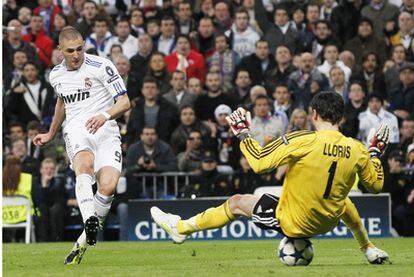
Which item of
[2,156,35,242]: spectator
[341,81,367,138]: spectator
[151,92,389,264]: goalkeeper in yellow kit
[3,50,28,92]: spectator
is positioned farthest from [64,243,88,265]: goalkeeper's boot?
[3,50,28,92]: spectator

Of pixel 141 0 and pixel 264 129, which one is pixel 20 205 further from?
pixel 141 0

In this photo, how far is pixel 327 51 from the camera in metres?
23.1

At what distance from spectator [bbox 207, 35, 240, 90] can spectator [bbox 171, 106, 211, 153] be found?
1.73 meters

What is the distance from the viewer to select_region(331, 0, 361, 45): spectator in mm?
Answer: 24766

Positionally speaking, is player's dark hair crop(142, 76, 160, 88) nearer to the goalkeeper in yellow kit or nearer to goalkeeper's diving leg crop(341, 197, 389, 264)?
goalkeeper's diving leg crop(341, 197, 389, 264)

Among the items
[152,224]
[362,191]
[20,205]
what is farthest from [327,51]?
[20,205]

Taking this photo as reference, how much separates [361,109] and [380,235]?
9.01 ft

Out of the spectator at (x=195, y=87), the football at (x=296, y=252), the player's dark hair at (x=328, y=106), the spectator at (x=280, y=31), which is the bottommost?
the football at (x=296, y=252)

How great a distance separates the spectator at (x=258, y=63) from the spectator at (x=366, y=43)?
5.61 feet

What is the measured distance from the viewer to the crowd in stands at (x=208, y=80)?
69.9 ft

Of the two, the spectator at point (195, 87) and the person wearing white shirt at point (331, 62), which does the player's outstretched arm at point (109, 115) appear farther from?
the person wearing white shirt at point (331, 62)

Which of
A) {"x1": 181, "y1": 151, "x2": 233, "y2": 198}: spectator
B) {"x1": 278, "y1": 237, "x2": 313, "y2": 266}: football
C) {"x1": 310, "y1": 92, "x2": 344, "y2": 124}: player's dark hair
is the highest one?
{"x1": 310, "y1": 92, "x2": 344, "y2": 124}: player's dark hair

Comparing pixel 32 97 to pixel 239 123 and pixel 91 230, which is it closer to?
pixel 91 230

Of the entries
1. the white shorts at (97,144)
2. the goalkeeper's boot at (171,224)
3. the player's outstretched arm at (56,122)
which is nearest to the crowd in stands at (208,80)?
the player's outstretched arm at (56,122)
